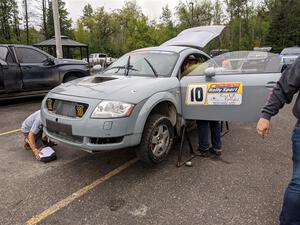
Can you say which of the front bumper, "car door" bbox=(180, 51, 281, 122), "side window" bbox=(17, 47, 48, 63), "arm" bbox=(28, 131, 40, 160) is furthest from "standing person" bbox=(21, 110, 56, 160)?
"side window" bbox=(17, 47, 48, 63)

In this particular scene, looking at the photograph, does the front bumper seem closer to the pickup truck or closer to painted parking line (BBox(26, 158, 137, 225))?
painted parking line (BBox(26, 158, 137, 225))

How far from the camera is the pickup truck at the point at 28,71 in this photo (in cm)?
775

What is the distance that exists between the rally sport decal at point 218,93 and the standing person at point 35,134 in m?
2.36

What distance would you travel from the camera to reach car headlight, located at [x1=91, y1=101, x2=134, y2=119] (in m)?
3.06

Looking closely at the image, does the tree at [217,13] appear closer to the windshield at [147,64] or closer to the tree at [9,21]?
the tree at [9,21]

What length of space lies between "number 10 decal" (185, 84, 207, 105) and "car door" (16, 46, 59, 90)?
597 cm

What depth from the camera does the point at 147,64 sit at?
4277 millimetres

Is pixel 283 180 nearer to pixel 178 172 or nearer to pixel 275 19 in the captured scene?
pixel 178 172

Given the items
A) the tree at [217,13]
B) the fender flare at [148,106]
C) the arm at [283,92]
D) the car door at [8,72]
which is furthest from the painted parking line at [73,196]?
the tree at [217,13]

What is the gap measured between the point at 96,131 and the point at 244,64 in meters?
2.26

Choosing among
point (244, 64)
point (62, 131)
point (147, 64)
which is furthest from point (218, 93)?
point (62, 131)

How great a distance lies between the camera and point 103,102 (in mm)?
3121

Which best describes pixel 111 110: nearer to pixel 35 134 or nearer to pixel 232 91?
pixel 232 91

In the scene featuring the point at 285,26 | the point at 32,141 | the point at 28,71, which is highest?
the point at 285,26
